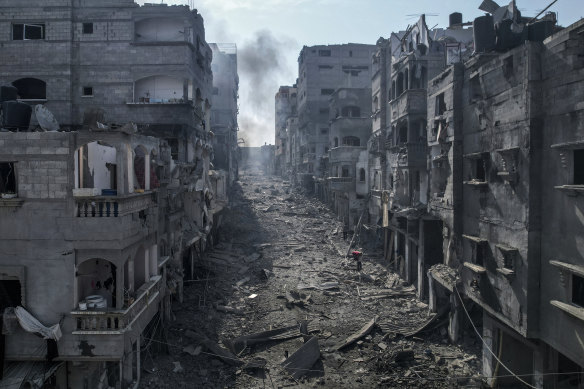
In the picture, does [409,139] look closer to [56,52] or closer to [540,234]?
[540,234]

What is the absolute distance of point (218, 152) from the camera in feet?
173

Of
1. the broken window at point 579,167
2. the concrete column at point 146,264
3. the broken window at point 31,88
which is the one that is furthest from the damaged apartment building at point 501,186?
the broken window at point 31,88

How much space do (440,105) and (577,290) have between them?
38.4ft

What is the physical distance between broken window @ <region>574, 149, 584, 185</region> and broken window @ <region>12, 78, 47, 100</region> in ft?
87.7

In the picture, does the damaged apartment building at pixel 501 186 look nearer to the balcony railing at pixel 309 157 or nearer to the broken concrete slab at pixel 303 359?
the broken concrete slab at pixel 303 359

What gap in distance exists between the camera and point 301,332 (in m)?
20.2

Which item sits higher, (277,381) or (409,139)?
(409,139)

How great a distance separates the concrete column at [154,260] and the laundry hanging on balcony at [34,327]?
4.76 m

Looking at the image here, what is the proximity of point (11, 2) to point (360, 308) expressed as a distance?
1020 inches

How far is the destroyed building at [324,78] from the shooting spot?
202 feet

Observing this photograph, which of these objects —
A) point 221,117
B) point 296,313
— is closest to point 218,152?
point 221,117

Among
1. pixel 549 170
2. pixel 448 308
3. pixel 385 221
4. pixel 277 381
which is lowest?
pixel 277 381

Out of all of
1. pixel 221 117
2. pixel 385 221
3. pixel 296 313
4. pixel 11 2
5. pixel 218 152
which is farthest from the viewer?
pixel 221 117

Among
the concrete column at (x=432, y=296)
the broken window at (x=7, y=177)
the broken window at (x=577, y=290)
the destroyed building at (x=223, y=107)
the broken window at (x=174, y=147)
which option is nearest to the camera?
the broken window at (x=577, y=290)
